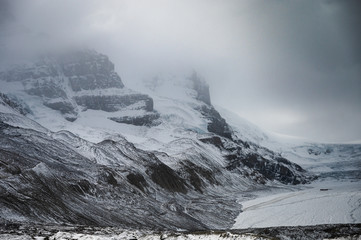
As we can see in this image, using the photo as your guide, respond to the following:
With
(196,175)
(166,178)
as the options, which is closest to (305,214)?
(166,178)

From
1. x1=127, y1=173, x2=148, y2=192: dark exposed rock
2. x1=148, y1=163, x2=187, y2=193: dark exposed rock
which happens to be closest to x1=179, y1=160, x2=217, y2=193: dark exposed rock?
x1=148, y1=163, x2=187, y2=193: dark exposed rock

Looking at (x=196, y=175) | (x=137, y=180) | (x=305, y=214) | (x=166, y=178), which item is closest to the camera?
(x=305, y=214)

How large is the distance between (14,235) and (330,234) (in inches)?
2116

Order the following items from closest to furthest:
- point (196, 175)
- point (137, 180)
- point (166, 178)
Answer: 1. point (137, 180)
2. point (166, 178)
3. point (196, 175)

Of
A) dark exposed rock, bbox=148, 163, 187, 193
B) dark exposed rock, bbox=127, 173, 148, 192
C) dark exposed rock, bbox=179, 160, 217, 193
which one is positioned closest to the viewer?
dark exposed rock, bbox=127, 173, 148, 192

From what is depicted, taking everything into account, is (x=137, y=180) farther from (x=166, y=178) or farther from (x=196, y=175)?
(x=196, y=175)

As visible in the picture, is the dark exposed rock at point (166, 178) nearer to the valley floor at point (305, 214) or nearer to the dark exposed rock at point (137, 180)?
the dark exposed rock at point (137, 180)

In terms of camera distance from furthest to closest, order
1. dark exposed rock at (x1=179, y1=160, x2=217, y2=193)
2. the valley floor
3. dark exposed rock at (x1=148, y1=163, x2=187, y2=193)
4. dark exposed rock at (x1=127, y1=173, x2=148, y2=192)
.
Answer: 1. dark exposed rock at (x1=179, y1=160, x2=217, y2=193)
2. dark exposed rock at (x1=148, y1=163, x2=187, y2=193)
3. dark exposed rock at (x1=127, y1=173, x2=148, y2=192)
4. the valley floor

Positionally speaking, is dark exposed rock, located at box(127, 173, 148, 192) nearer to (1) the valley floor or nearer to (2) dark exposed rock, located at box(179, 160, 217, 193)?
(1) the valley floor

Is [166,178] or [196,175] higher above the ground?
[166,178]

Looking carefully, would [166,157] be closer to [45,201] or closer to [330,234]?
[45,201]

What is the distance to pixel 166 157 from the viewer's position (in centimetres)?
19200

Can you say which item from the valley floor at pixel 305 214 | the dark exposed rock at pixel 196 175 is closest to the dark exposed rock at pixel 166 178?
the dark exposed rock at pixel 196 175

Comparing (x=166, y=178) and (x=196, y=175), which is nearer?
(x=166, y=178)
